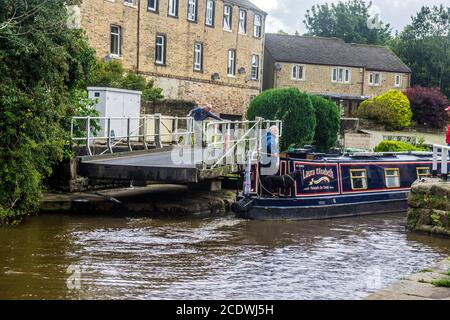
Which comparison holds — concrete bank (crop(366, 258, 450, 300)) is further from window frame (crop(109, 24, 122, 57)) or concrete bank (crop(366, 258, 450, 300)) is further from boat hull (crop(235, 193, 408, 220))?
window frame (crop(109, 24, 122, 57))

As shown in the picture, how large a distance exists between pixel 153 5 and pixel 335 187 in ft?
60.8

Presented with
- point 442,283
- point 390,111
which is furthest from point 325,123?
point 442,283

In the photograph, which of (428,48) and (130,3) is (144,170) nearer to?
(130,3)

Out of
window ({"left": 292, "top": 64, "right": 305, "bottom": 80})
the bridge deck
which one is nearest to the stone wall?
the bridge deck

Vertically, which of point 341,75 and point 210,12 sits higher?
point 210,12

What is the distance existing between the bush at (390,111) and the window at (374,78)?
926 cm

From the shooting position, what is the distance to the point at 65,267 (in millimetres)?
10492

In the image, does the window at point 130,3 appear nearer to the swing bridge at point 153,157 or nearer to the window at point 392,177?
the swing bridge at point 153,157

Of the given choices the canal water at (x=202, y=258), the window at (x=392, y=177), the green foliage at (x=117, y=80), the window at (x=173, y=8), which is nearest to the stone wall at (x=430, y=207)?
the canal water at (x=202, y=258)

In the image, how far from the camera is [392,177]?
66.1ft

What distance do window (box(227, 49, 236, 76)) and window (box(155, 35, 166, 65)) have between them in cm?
591

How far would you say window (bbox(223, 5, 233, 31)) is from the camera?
39.4m

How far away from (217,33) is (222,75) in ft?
7.56
